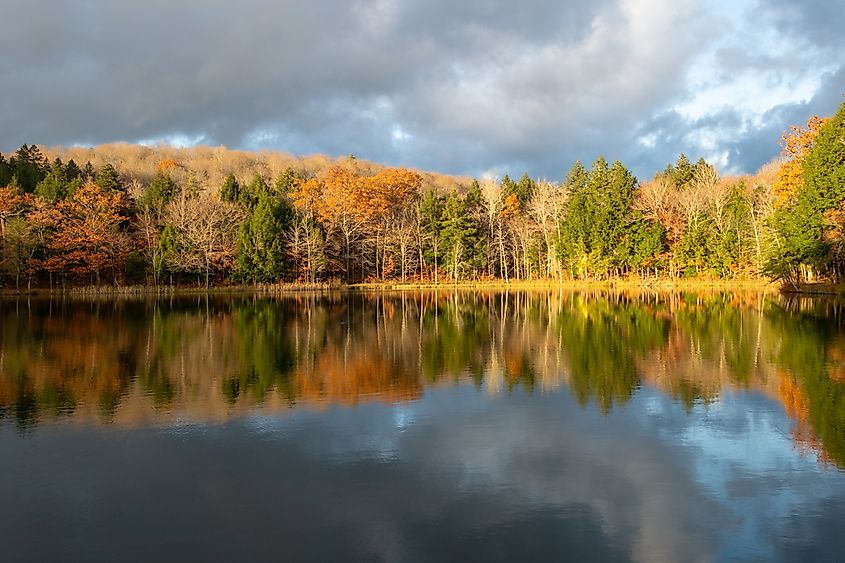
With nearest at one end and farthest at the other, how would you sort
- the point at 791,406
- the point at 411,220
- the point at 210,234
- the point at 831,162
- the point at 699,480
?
A: the point at 699,480 → the point at 791,406 → the point at 831,162 → the point at 210,234 → the point at 411,220

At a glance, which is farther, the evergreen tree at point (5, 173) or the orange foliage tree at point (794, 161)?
the evergreen tree at point (5, 173)

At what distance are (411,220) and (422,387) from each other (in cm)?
5727

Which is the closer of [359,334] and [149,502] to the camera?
[149,502]

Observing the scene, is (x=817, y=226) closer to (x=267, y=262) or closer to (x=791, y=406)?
(x=791, y=406)

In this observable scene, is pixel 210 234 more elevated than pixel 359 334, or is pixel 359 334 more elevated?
pixel 210 234

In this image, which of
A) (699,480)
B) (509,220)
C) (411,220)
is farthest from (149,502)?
(509,220)

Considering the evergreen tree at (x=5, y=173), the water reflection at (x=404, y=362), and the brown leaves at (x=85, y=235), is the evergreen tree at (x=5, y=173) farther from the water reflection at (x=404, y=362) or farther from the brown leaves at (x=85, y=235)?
the water reflection at (x=404, y=362)

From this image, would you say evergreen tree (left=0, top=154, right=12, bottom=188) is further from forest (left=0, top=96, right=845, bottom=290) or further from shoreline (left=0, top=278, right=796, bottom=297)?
shoreline (left=0, top=278, right=796, bottom=297)

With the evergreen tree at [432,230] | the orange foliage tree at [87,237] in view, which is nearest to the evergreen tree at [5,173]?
the orange foliage tree at [87,237]

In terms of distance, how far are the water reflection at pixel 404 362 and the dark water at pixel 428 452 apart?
→ 113 mm

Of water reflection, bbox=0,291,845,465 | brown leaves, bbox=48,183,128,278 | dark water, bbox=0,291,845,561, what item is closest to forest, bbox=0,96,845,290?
brown leaves, bbox=48,183,128,278

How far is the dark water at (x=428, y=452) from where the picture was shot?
6.63 meters

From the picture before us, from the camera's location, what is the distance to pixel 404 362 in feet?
57.3

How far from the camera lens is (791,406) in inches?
463
